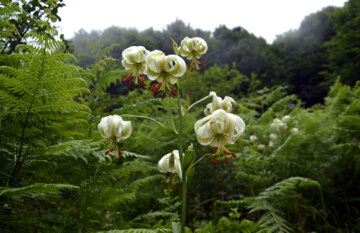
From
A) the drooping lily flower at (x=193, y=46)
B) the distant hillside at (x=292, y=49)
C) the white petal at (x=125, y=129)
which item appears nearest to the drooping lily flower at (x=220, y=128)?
the white petal at (x=125, y=129)

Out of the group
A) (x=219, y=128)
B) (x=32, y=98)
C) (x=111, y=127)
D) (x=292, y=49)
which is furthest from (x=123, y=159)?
(x=292, y=49)

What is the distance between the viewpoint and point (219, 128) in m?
0.78

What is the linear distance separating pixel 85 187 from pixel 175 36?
147 cm

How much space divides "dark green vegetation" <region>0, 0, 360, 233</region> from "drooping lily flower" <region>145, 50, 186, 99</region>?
0.37m

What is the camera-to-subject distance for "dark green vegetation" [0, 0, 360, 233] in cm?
106

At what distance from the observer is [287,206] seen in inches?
75.4

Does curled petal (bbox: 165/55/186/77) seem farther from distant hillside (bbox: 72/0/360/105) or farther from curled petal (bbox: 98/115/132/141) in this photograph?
distant hillside (bbox: 72/0/360/105)

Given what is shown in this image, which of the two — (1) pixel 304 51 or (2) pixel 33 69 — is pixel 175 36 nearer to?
(2) pixel 33 69

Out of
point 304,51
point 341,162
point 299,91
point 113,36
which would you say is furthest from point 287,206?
point 304,51

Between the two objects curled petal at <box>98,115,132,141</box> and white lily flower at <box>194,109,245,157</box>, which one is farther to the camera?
curled petal at <box>98,115,132,141</box>

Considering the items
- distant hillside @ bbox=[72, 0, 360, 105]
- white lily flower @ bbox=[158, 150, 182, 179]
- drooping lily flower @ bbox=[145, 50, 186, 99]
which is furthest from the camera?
distant hillside @ bbox=[72, 0, 360, 105]

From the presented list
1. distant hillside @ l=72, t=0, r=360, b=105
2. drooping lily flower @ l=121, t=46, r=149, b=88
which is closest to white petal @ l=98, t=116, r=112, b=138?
drooping lily flower @ l=121, t=46, r=149, b=88

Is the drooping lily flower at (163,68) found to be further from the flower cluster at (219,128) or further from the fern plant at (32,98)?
the fern plant at (32,98)

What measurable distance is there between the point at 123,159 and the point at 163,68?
1.51 metres
